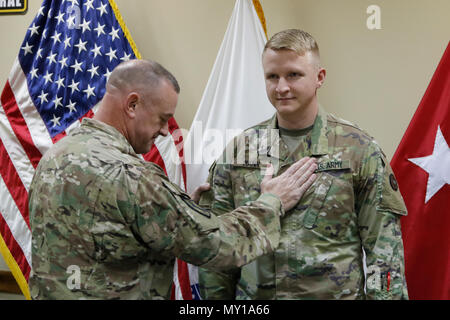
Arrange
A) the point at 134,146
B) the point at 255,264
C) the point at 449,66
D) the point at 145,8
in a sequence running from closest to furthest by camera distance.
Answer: the point at 134,146 < the point at 255,264 < the point at 449,66 < the point at 145,8

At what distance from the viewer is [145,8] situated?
258cm

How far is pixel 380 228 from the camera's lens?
4.48ft

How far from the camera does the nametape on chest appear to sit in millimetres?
1427

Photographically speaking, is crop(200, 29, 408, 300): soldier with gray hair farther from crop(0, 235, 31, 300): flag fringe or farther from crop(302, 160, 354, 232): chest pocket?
crop(0, 235, 31, 300): flag fringe

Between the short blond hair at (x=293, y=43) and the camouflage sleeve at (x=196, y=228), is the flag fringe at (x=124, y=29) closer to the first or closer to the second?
the short blond hair at (x=293, y=43)

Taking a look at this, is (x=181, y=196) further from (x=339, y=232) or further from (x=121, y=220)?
(x=339, y=232)

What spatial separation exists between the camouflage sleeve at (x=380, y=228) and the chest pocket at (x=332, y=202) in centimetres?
4

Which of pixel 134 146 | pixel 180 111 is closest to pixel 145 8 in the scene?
pixel 180 111

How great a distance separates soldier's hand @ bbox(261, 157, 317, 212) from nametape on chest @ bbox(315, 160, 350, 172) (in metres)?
Result: 0.02

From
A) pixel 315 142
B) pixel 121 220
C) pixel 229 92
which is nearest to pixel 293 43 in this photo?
pixel 315 142

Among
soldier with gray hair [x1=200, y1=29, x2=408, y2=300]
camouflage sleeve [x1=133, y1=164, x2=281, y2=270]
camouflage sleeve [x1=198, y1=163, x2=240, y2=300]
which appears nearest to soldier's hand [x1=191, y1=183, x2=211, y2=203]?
camouflage sleeve [x1=198, y1=163, x2=240, y2=300]

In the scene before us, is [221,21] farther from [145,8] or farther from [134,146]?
[134,146]

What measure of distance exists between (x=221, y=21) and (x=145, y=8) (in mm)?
431

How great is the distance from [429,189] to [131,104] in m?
A: 1.25
